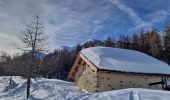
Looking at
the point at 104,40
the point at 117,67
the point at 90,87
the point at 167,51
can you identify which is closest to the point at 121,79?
the point at 117,67

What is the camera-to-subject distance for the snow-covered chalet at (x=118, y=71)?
20422 millimetres

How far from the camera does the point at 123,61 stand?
74.0 feet

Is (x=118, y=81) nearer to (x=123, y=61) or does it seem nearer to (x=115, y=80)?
(x=115, y=80)

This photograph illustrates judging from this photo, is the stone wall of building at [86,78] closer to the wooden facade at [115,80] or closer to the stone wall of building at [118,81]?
the wooden facade at [115,80]

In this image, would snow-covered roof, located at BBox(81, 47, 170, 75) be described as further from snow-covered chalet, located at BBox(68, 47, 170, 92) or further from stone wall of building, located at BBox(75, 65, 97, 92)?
stone wall of building, located at BBox(75, 65, 97, 92)

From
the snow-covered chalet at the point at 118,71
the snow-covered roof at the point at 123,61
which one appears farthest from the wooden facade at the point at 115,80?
the snow-covered roof at the point at 123,61

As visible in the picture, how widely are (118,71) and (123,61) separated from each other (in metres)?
2.56

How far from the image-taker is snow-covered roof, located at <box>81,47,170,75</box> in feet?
68.1

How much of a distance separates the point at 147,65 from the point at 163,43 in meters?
38.5

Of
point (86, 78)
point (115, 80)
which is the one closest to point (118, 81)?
point (115, 80)

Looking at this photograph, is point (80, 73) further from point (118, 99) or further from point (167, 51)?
point (167, 51)

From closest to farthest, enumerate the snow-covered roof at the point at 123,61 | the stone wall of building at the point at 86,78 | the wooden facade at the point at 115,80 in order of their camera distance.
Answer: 1. the wooden facade at the point at 115,80
2. the snow-covered roof at the point at 123,61
3. the stone wall of building at the point at 86,78

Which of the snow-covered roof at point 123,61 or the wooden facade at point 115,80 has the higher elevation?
the snow-covered roof at point 123,61

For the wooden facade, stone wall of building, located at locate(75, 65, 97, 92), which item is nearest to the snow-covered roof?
the wooden facade
